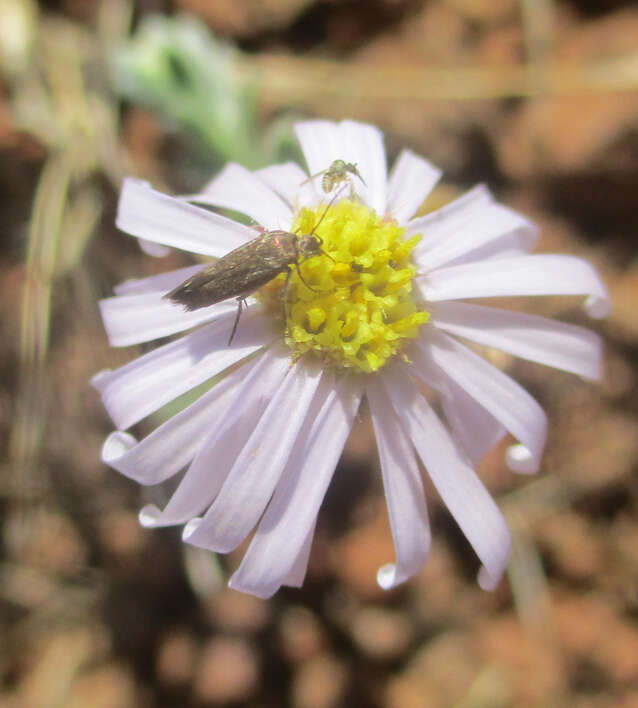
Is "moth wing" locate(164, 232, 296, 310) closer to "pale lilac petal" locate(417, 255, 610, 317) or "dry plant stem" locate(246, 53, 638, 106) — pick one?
"pale lilac petal" locate(417, 255, 610, 317)

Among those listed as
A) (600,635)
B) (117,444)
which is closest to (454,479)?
(117,444)

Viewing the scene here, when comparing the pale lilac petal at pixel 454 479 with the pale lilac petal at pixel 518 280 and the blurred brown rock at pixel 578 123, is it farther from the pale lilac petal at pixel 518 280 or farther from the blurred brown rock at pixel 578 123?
the blurred brown rock at pixel 578 123

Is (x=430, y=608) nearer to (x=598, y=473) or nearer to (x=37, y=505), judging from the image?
(x=598, y=473)

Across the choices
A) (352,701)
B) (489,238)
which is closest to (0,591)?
(352,701)

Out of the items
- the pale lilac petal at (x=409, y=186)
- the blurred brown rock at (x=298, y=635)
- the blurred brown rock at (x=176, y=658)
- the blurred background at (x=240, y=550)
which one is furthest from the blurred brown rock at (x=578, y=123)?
the blurred brown rock at (x=176, y=658)

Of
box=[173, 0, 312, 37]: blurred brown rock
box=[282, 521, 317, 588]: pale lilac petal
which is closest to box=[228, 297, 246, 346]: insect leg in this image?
box=[282, 521, 317, 588]: pale lilac petal
